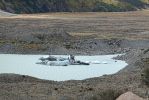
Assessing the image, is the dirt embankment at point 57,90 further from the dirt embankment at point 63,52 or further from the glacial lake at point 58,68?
the glacial lake at point 58,68

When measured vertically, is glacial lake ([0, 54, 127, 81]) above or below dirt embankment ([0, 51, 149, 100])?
above

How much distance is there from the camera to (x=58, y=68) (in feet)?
200

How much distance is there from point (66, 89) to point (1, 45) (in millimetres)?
49302

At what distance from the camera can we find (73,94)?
33125 mm

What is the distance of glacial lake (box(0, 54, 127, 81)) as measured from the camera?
173 ft

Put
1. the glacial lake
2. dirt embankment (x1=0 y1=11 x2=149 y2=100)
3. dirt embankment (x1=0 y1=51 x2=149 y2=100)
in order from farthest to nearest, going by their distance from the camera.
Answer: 1. the glacial lake
2. dirt embankment (x1=0 y1=11 x2=149 y2=100)
3. dirt embankment (x1=0 y1=51 x2=149 y2=100)

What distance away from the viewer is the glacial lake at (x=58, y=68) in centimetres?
5264

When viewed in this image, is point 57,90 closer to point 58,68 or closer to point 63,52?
point 58,68

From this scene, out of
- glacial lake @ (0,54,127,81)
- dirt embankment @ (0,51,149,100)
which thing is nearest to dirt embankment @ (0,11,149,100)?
dirt embankment @ (0,51,149,100)

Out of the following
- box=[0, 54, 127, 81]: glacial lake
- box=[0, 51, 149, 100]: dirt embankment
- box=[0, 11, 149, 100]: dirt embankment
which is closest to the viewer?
box=[0, 51, 149, 100]: dirt embankment

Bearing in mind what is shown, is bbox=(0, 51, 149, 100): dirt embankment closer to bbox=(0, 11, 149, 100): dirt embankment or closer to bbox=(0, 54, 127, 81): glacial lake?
bbox=(0, 11, 149, 100): dirt embankment

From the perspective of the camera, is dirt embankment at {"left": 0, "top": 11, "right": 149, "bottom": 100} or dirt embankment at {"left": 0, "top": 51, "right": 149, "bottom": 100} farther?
dirt embankment at {"left": 0, "top": 11, "right": 149, "bottom": 100}

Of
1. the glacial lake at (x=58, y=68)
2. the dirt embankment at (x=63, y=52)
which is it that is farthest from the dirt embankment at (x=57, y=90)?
the glacial lake at (x=58, y=68)

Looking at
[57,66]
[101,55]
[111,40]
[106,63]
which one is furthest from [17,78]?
[111,40]
